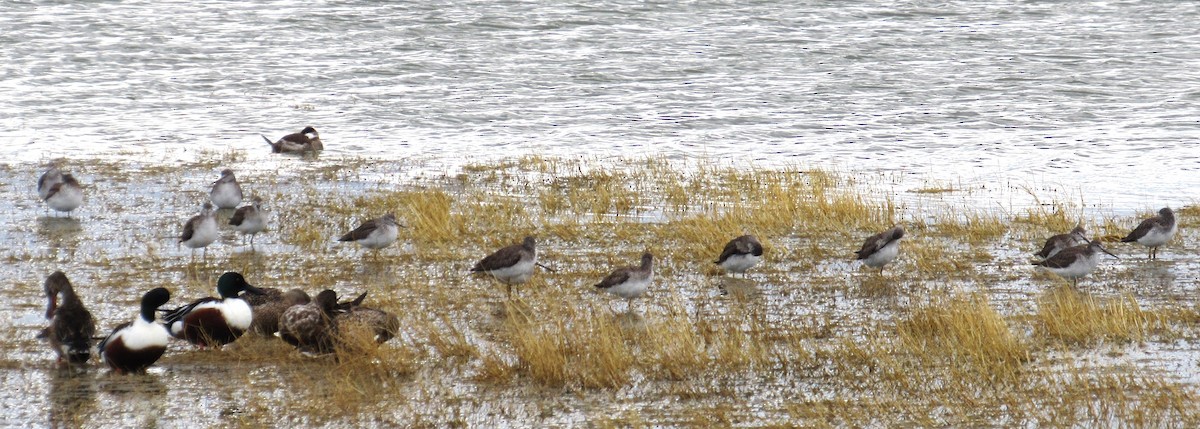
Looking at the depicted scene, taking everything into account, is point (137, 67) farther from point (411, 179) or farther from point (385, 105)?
point (411, 179)

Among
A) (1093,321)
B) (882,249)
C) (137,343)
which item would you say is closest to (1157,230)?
(882,249)

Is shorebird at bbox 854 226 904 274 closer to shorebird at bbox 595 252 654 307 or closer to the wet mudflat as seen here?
the wet mudflat

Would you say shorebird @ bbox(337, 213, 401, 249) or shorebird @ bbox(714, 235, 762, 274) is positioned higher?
shorebird @ bbox(714, 235, 762, 274)

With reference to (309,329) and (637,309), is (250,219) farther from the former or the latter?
(637,309)

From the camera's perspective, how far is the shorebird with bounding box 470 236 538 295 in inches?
486

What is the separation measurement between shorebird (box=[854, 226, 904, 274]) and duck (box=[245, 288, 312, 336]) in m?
5.58

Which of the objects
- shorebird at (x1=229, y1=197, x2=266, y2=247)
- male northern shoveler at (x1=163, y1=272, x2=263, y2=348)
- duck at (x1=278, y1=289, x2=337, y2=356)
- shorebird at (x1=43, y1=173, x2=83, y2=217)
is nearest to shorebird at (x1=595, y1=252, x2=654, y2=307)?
duck at (x1=278, y1=289, x2=337, y2=356)

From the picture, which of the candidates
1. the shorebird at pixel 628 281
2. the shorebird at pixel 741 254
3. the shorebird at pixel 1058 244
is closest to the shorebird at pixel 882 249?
the shorebird at pixel 741 254

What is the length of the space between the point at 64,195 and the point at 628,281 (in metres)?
7.93

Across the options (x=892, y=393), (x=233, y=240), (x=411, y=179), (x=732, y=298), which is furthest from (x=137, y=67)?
(x=892, y=393)

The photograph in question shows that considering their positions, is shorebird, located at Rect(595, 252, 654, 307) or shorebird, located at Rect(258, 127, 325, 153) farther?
shorebird, located at Rect(258, 127, 325, 153)

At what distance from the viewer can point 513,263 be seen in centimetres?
1237

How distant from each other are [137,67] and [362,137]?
459 inches

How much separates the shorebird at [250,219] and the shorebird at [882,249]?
660 cm
